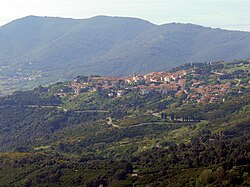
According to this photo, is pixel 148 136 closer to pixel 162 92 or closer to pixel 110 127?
pixel 110 127

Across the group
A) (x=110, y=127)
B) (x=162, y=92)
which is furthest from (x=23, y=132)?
(x=162, y=92)

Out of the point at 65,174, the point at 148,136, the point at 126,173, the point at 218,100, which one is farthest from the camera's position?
the point at 218,100

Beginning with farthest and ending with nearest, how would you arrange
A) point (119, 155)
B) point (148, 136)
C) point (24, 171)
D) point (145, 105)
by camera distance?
point (145, 105) < point (148, 136) < point (119, 155) < point (24, 171)

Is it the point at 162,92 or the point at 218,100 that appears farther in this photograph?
the point at 162,92

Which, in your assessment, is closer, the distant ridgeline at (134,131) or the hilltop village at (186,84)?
the distant ridgeline at (134,131)

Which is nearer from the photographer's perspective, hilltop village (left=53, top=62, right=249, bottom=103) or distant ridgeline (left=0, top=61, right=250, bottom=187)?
distant ridgeline (left=0, top=61, right=250, bottom=187)
